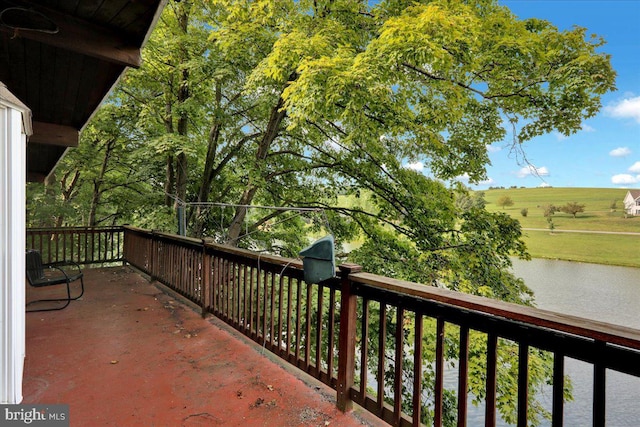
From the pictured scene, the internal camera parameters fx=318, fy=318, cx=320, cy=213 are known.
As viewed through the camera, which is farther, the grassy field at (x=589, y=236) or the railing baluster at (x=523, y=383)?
the grassy field at (x=589, y=236)

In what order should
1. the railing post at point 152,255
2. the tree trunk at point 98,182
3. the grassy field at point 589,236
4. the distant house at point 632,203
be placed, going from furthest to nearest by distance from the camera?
the grassy field at point 589,236
the distant house at point 632,203
the tree trunk at point 98,182
the railing post at point 152,255

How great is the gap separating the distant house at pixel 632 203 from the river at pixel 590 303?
267 centimetres

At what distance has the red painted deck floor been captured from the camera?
196cm

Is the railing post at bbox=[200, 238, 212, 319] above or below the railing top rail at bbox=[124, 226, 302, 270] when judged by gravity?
below

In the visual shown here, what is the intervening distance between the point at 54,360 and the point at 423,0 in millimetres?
7058

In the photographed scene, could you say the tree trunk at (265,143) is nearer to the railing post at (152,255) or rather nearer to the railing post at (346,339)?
the railing post at (152,255)

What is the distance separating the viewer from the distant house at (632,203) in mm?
13320

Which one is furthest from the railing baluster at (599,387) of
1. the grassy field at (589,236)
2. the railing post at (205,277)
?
the grassy field at (589,236)

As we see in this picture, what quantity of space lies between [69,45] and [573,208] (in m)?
19.3

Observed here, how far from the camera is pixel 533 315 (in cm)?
121

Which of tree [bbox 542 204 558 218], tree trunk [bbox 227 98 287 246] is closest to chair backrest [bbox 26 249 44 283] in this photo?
tree trunk [bbox 227 98 287 246]

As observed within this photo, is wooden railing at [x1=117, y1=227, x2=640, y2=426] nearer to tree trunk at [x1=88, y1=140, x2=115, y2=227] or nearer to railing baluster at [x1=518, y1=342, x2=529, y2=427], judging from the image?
railing baluster at [x1=518, y1=342, x2=529, y2=427]

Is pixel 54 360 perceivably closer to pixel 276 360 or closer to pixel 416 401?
pixel 276 360

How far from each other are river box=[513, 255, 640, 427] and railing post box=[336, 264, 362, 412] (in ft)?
29.9
